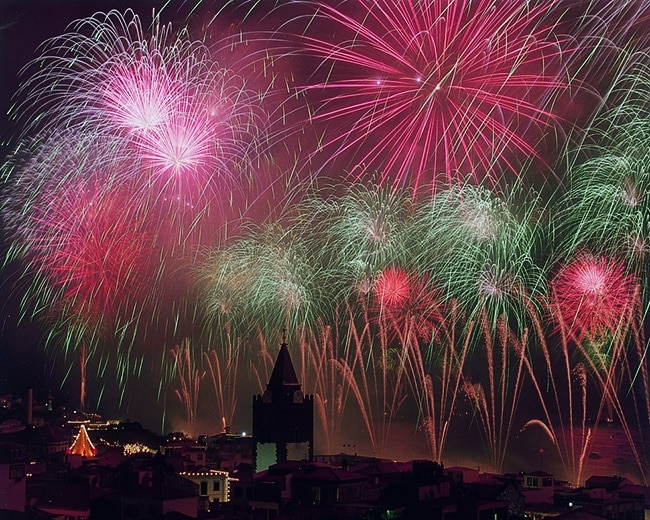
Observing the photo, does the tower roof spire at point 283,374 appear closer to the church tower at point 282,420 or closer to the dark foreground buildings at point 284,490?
the church tower at point 282,420

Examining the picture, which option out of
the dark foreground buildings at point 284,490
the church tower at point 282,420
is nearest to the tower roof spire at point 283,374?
the church tower at point 282,420

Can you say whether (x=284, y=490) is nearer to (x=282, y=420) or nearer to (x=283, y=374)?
(x=282, y=420)

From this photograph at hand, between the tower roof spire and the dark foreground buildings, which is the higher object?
the tower roof spire

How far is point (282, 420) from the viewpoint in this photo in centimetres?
3350

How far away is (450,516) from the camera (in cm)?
2238

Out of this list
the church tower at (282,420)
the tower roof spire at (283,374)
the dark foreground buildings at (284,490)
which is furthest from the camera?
the tower roof spire at (283,374)

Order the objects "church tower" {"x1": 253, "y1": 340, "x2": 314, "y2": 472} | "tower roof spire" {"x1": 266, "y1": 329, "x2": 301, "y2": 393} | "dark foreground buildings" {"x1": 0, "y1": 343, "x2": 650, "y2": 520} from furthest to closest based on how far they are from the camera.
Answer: "tower roof spire" {"x1": 266, "y1": 329, "x2": 301, "y2": 393}
"church tower" {"x1": 253, "y1": 340, "x2": 314, "y2": 472}
"dark foreground buildings" {"x1": 0, "y1": 343, "x2": 650, "y2": 520}

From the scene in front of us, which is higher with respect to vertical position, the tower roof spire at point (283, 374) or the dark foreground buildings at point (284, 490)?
the tower roof spire at point (283, 374)

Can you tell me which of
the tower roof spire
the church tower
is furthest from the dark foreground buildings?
the tower roof spire

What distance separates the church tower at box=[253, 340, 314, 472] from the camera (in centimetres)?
3316

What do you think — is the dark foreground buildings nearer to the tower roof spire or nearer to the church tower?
the church tower

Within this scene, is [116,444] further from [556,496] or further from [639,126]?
[639,126]

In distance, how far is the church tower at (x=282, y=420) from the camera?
33156 mm

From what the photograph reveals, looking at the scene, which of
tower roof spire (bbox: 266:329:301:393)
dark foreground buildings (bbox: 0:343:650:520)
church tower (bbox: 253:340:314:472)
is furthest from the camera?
tower roof spire (bbox: 266:329:301:393)
